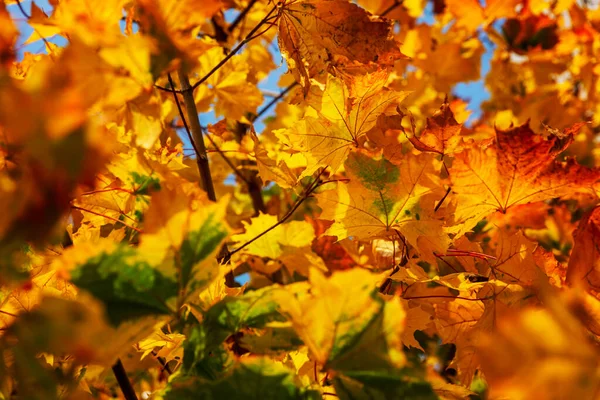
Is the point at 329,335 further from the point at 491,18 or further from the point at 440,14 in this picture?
the point at 440,14

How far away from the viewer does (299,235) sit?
1.10m

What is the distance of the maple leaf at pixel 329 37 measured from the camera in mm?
812

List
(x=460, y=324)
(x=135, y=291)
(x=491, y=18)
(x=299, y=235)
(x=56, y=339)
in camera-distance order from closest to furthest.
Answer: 1. (x=56, y=339)
2. (x=135, y=291)
3. (x=460, y=324)
4. (x=299, y=235)
5. (x=491, y=18)

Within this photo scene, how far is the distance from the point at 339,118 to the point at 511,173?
0.26m

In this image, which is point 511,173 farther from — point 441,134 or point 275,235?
point 275,235

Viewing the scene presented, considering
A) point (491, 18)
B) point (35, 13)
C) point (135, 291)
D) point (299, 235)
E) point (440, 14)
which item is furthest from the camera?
point (440, 14)

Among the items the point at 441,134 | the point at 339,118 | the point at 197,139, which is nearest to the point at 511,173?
the point at 441,134

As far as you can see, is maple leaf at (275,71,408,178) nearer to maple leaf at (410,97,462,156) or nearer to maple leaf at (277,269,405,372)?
maple leaf at (410,97,462,156)

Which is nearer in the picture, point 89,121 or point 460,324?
point 89,121

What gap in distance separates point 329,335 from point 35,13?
2.00ft

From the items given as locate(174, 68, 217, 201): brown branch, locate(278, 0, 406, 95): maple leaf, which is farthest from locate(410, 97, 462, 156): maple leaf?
locate(174, 68, 217, 201): brown branch

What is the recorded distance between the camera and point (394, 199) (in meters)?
0.74

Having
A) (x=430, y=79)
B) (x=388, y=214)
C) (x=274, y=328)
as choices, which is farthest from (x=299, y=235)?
(x=430, y=79)

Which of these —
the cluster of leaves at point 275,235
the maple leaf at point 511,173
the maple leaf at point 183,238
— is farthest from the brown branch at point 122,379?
the maple leaf at point 511,173
